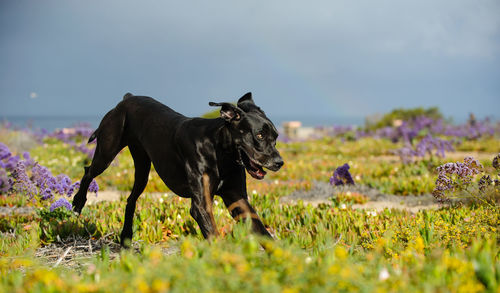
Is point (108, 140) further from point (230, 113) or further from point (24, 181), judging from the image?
point (24, 181)

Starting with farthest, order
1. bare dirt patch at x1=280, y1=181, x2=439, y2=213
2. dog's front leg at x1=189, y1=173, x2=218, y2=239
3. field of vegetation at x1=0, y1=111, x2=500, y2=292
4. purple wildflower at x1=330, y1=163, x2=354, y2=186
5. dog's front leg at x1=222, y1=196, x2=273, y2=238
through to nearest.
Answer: bare dirt patch at x1=280, y1=181, x2=439, y2=213, purple wildflower at x1=330, y1=163, x2=354, y2=186, dog's front leg at x1=222, y1=196, x2=273, y2=238, dog's front leg at x1=189, y1=173, x2=218, y2=239, field of vegetation at x1=0, y1=111, x2=500, y2=292

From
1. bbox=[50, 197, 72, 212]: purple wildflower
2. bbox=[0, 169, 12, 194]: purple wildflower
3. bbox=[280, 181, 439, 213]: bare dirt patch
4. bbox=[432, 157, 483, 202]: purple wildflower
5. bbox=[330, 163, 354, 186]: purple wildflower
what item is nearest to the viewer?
bbox=[432, 157, 483, 202]: purple wildflower

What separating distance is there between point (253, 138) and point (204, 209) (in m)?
0.62

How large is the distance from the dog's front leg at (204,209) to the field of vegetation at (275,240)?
271 millimetres

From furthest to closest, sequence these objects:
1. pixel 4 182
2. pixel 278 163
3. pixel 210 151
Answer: pixel 4 182 < pixel 210 151 < pixel 278 163

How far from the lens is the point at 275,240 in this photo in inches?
134

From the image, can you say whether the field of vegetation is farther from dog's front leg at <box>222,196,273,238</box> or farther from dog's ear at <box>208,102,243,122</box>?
dog's ear at <box>208,102,243,122</box>

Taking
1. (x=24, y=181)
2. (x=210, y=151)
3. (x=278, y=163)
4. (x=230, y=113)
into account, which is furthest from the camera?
(x=24, y=181)

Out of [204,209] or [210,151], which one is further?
[210,151]

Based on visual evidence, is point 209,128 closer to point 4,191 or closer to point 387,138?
point 4,191

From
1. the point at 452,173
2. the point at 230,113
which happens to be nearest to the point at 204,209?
the point at 230,113

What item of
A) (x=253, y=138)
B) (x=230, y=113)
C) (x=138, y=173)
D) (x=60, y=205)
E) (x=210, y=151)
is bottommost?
(x=60, y=205)

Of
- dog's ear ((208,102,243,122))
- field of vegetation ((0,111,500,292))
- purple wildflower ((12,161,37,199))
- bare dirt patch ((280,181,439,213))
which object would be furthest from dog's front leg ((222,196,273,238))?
bare dirt patch ((280,181,439,213))

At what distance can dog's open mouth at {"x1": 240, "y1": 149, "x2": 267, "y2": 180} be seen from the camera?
3.18m
